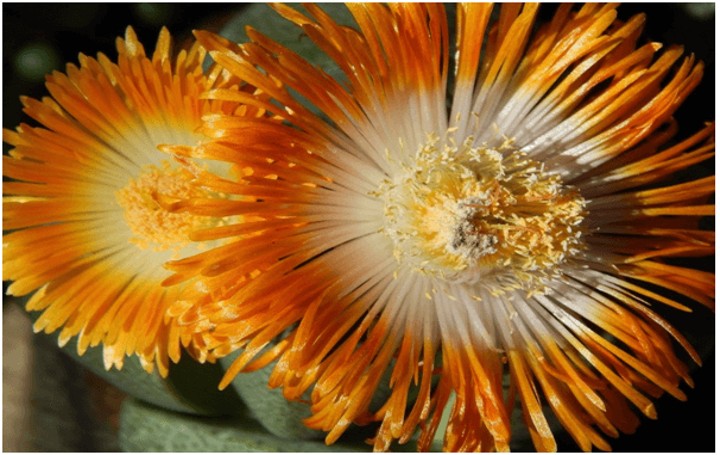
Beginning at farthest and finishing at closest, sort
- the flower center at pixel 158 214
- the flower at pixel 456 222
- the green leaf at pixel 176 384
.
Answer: the green leaf at pixel 176 384 < the flower center at pixel 158 214 < the flower at pixel 456 222

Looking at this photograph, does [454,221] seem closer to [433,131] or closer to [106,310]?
[433,131]

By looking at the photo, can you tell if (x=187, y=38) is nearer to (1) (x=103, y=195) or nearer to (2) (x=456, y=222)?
(1) (x=103, y=195)

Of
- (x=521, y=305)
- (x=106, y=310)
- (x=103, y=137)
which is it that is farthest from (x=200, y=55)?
(x=521, y=305)

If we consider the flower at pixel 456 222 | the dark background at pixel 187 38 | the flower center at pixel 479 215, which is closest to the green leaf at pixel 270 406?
the flower at pixel 456 222

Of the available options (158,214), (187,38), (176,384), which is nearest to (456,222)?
(158,214)

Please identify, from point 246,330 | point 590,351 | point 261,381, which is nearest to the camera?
point 246,330

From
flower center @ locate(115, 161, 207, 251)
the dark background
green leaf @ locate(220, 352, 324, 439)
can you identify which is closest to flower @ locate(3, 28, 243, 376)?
flower center @ locate(115, 161, 207, 251)

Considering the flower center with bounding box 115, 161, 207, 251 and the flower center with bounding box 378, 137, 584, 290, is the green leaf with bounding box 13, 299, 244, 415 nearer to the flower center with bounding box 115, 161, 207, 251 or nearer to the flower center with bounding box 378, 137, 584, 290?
the flower center with bounding box 115, 161, 207, 251

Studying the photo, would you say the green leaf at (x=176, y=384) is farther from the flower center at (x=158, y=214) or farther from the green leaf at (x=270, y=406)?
the flower center at (x=158, y=214)
